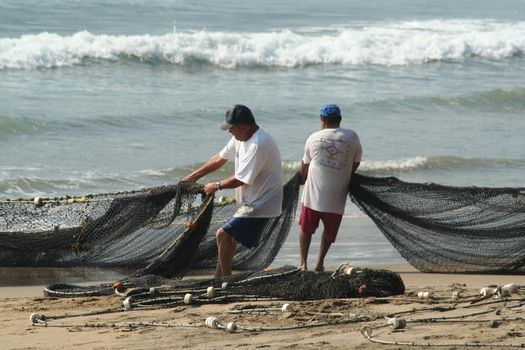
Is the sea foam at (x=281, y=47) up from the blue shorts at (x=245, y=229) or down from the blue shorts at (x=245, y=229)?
up

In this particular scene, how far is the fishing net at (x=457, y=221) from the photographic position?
28.9ft

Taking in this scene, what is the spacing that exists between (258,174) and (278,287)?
89 centimetres

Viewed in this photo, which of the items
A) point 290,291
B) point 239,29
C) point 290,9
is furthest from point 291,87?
point 290,291

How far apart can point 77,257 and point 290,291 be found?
7.92 ft

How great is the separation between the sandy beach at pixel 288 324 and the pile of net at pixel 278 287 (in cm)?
10

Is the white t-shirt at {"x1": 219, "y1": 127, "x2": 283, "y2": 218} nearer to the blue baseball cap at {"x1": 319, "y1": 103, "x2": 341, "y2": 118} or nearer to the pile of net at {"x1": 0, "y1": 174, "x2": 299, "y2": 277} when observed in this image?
the pile of net at {"x1": 0, "y1": 174, "x2": 299, "y2": 277}

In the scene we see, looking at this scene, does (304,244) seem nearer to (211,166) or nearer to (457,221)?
(211,166)

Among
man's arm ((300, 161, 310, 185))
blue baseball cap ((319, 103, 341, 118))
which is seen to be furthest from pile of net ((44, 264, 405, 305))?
blue baseball cap ((319, 103, 341, 118))

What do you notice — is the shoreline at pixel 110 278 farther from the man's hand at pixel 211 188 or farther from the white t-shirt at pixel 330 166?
the man's hand at pixel 211 188

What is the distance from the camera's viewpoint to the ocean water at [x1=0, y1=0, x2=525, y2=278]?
15258 mm

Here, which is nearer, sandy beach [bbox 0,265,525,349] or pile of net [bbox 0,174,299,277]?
sandy beach [bbox 0,265,525,349]

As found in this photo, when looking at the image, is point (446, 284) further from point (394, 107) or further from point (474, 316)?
point (394, 107)

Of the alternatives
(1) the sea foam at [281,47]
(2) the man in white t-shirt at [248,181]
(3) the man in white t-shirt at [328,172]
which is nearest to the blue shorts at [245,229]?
(2) the man in white t-shirt at [248,181]

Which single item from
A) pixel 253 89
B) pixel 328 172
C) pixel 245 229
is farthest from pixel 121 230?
pixel 253 89
